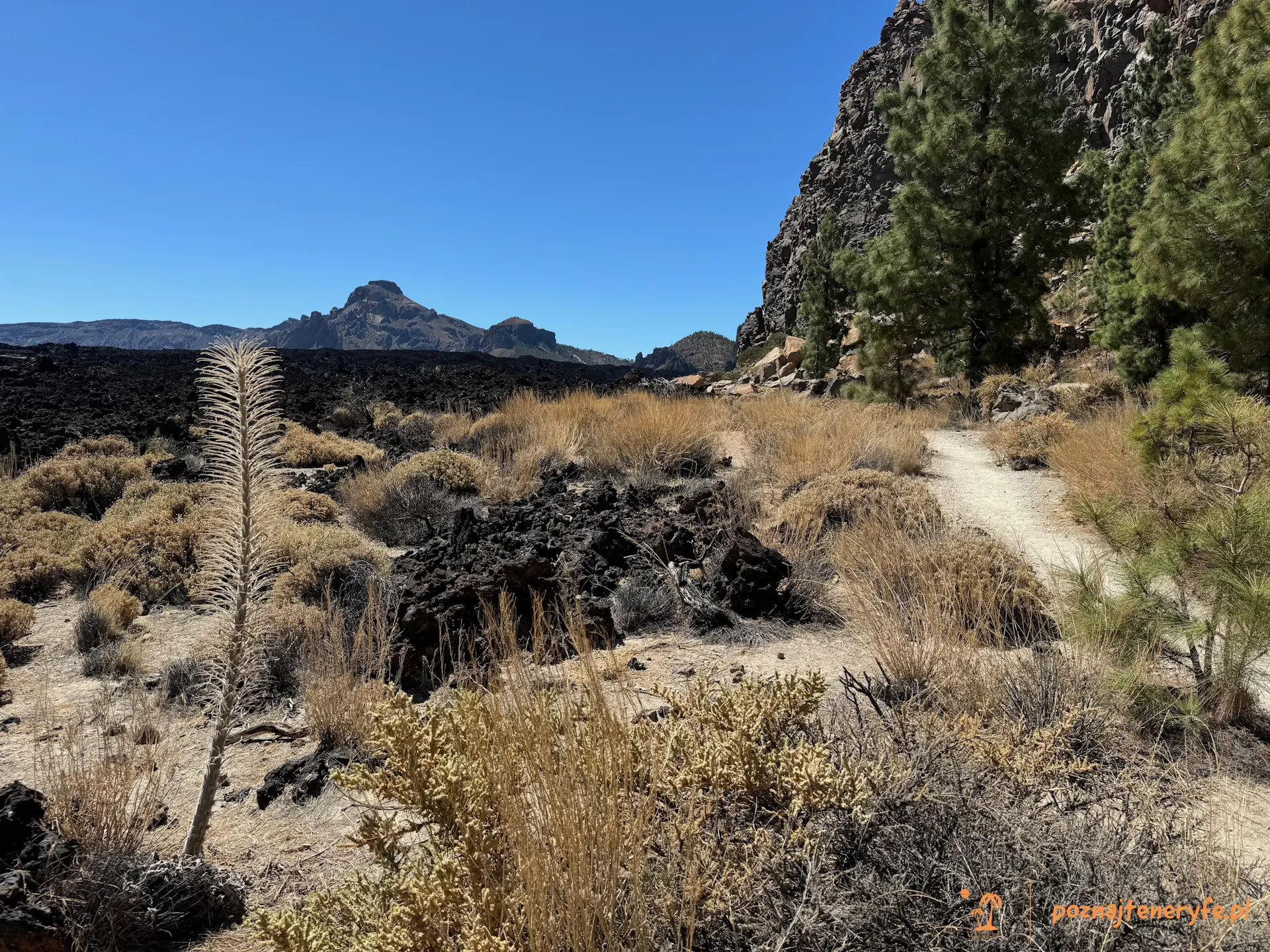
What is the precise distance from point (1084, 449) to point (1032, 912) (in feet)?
21.1

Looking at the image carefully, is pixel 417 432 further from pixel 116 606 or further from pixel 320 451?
pixel 116 606

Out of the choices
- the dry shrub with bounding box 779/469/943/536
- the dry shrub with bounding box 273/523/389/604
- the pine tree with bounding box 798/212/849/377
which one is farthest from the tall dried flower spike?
the pine tree with bounding box 798/212/849/377

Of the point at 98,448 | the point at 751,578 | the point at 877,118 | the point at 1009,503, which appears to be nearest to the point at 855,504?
the point at 751,578

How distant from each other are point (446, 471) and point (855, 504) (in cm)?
468

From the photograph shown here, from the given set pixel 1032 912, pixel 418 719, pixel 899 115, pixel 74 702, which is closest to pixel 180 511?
pixel 74 702

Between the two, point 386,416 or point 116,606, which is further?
point 386,416

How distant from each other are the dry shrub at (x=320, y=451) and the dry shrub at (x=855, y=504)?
6445 mm

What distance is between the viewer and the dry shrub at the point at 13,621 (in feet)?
16.3

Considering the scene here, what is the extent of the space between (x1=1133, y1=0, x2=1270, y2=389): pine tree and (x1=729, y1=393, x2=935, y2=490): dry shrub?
339cm

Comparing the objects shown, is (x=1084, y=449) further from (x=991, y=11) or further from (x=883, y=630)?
(x=991, y=11)

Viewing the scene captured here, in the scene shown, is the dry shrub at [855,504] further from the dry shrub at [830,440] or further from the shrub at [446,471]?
the shrub at [446,471]

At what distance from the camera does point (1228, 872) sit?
1.70m

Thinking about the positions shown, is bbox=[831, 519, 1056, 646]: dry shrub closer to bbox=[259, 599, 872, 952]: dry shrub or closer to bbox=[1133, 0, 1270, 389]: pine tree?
bbox=[259, 599, 872, 952]: dry shrub

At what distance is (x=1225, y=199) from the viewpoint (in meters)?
7.05
